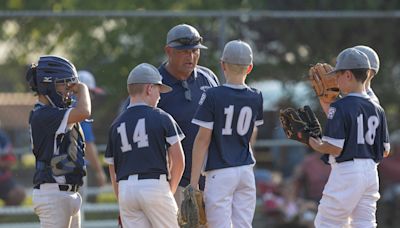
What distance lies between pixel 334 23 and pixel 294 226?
2.41 metres

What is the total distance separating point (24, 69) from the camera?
479 inches

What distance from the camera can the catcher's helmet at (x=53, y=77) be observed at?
777 centimetres

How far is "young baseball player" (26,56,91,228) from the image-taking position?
7.66 metres

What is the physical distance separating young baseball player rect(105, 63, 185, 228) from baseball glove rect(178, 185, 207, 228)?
0.09 meters

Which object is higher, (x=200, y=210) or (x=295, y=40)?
(x=295, y=40)

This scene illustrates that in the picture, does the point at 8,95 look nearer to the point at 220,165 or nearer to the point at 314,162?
the point at 314,162

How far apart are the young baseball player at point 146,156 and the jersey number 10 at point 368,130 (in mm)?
1288

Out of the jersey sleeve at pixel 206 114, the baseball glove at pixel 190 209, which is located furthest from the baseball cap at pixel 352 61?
the baseball glove at pixel 190 209

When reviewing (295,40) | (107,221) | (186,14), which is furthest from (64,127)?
(295,40)

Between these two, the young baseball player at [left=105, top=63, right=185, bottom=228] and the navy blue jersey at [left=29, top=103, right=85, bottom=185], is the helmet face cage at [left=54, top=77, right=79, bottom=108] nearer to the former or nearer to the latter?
the navy blue jersey at [left=29, top=103, right=85, bottom=185]

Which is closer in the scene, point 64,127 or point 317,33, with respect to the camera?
point 64,127

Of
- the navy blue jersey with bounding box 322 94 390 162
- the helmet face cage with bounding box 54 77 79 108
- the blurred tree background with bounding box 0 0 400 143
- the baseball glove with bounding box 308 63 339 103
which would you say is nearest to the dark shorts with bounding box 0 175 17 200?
the blurred tree background with bounding box 0 0 400 143

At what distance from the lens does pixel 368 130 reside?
303 inches

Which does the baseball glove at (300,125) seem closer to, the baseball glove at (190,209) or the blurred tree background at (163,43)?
the baseball glove at (190,209)
